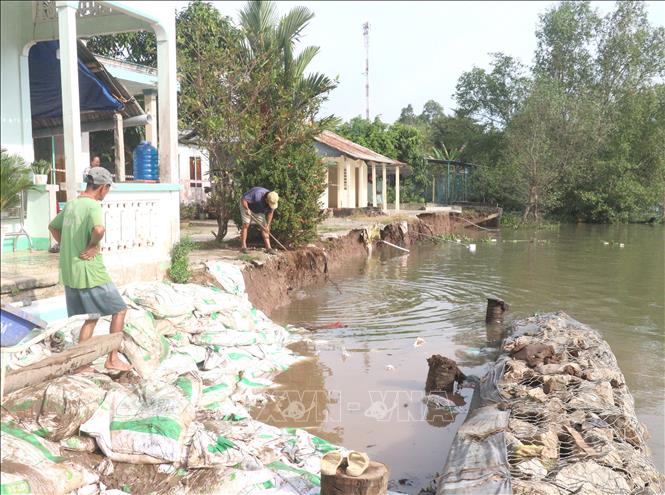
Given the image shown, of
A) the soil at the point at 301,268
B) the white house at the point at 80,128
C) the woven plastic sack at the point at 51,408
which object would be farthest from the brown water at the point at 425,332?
the white house at the point at 80,128

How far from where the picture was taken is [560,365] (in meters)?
5.58

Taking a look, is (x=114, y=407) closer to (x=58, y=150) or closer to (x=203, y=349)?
(x=203, y=349)

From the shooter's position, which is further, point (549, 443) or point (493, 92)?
point (493, 92)

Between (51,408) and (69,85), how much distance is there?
148 inches

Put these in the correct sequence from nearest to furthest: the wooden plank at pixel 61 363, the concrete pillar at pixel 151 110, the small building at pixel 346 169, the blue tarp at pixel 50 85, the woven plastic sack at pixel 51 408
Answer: the wooden plank at pixel 61 363, the woven plastic sack at pixel 51 408, the blue tarp at pixel 50 85, the concrete pillar at pixel 151 110, the small building at pixel 346 169

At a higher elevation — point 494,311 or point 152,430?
point 152,430

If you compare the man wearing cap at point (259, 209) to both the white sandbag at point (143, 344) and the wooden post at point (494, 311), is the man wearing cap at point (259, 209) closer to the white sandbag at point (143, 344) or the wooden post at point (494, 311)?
the wooden post at point (494, 311)

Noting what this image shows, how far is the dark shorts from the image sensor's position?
4547 mm

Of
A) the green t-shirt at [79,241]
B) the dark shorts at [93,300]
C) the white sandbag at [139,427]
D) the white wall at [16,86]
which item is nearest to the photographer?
the white sandbag at [139,427]

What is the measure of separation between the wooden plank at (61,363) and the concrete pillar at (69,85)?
8.54 ft

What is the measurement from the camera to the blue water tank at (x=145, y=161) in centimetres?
826

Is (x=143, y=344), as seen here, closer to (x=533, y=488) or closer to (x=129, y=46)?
(x=533, y=488)

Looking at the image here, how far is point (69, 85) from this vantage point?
620 cm

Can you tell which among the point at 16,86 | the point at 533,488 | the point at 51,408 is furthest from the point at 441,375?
the point at 16,86
